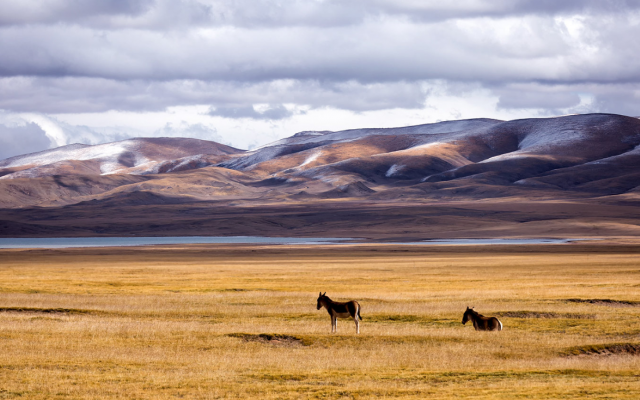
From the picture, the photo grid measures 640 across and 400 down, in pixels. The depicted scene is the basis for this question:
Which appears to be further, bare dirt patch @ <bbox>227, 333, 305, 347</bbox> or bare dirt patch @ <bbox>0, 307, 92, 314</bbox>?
bare dirt patch @ <bbox>0, 307, 92, 314</bbox>

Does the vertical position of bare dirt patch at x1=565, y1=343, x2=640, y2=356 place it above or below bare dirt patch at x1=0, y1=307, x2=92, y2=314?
below

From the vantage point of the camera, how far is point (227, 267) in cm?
7181

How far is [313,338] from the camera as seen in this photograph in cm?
2545

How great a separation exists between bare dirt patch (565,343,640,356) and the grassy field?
0.13ft

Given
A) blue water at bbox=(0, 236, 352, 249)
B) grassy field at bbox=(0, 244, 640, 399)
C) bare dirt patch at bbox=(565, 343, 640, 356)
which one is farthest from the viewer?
blue water at bbox=(0, 236, 352, 249)

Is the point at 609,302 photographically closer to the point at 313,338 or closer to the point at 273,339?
the point at 313,338

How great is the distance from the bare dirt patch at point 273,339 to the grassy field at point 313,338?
1.5 inches

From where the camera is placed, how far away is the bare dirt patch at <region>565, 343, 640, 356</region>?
22.8m

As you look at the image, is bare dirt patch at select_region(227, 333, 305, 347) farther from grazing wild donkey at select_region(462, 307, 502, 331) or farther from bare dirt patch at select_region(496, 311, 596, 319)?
bare dirt patch at select_region(496, 311, 596, 319)

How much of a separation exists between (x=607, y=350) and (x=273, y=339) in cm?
1017

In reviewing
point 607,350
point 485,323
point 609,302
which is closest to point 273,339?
point 485,323

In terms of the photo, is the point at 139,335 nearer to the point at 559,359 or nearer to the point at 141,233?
the point at 559,359

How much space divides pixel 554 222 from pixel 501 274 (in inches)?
3516

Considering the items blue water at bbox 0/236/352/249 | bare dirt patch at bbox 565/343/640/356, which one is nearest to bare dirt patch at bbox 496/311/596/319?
bare dirt patch at bbox 565/343/640/356
